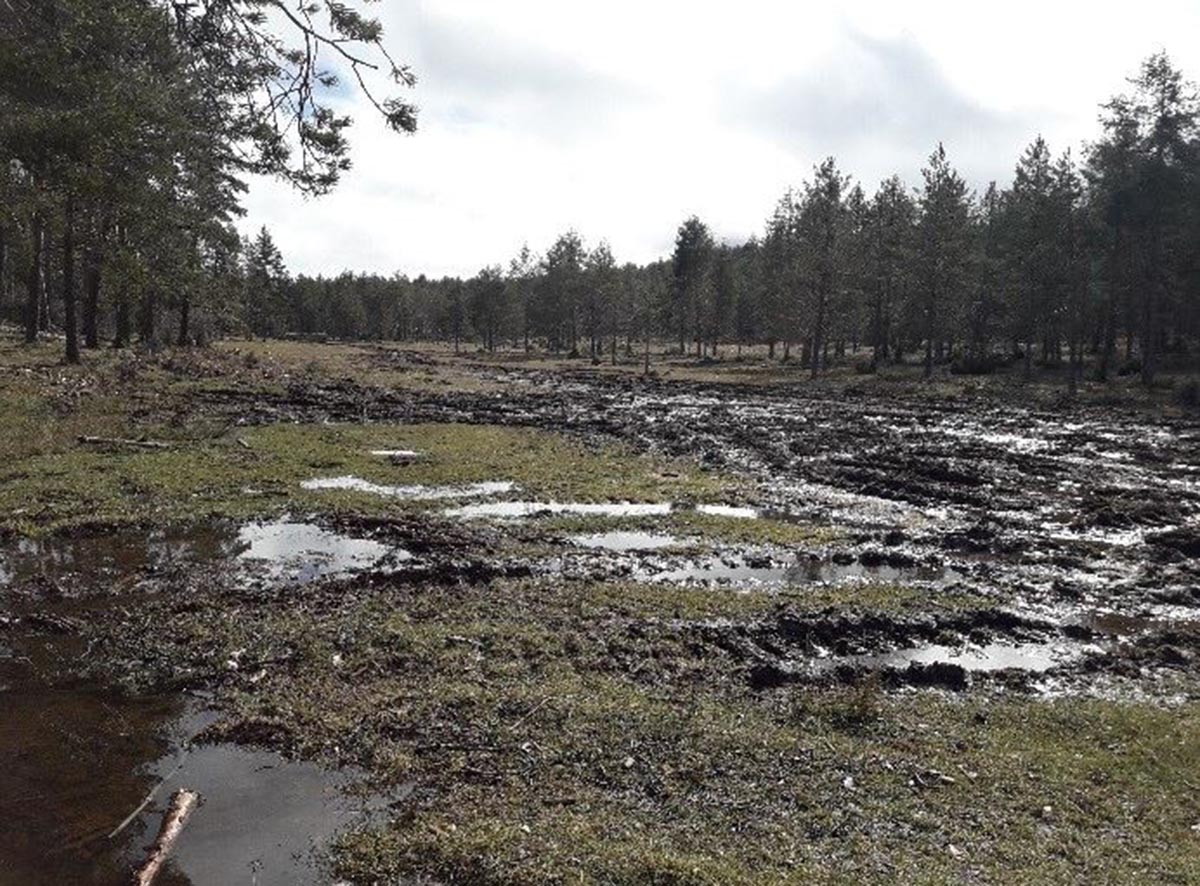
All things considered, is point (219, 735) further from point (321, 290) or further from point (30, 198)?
point (321, 290)

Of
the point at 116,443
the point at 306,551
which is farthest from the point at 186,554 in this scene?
the point at 116,443

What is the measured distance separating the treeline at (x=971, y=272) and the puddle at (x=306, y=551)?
48.6 m

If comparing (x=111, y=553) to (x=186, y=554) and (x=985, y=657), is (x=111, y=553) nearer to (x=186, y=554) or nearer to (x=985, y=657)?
(x=186, y=554)

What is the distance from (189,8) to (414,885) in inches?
370

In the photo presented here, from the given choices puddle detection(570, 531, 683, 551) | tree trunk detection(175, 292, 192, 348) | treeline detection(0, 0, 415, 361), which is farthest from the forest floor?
tree trunk detection(175, 292, 192, 348)

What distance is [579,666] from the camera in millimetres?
10734

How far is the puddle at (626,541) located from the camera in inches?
684

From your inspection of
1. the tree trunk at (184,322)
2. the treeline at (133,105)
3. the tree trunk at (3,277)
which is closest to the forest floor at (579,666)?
the treeline at (133,105)

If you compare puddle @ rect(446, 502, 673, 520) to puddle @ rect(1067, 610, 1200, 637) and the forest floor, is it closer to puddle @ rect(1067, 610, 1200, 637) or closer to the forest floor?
the forest floor

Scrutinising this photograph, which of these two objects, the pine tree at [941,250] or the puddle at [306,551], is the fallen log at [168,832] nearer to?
the puddle at [306,551]

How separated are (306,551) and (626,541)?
21.1 feet

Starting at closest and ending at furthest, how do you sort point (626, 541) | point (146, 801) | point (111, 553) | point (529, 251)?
point (146, 801), point (111, 553), point (626, 541), point (529, 251)

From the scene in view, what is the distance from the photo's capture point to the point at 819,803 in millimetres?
7664

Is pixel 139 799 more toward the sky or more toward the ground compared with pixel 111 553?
more toward the ground
